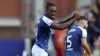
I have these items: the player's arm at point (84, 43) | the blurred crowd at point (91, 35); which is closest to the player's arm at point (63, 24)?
the player's arm at point (84, 43)

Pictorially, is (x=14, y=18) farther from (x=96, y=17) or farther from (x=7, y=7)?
(x=96, y=17)

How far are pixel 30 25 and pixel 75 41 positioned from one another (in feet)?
9.99

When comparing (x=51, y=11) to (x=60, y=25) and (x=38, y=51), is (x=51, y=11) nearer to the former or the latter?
(x=60, y=25)

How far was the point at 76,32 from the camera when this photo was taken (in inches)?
671

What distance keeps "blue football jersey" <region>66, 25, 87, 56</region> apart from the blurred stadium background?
189 centimetres

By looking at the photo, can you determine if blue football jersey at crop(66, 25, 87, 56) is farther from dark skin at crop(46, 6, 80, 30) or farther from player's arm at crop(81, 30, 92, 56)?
dark skin at crop(46, 6, 80, 30)

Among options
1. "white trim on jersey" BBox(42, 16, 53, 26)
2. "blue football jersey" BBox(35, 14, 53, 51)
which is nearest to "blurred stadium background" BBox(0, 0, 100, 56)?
"blue football jersey" BBox(35, 14, 53, 51)

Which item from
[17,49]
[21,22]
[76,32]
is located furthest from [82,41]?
[21,22]

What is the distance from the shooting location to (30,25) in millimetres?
19766

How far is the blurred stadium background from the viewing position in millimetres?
20230

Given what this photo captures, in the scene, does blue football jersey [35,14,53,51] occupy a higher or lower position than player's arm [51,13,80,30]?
lower

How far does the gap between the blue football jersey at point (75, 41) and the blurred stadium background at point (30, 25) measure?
1.89m

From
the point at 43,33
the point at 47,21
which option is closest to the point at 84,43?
the point at 43,33

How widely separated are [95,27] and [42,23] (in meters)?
5.97
